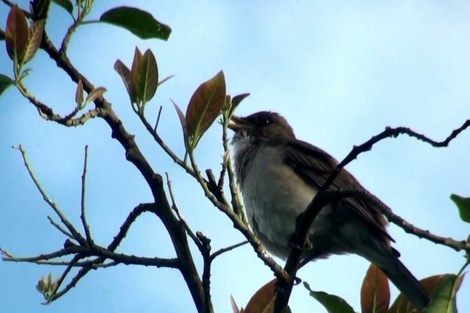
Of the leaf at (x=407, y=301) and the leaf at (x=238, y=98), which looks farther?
the leaf at (x=238, y=98)

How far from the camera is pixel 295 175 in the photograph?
6363 millimetres

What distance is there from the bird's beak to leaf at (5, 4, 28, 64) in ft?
15.1

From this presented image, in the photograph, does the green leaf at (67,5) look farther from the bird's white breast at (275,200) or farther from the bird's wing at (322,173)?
the bird's white breast at (275,200)

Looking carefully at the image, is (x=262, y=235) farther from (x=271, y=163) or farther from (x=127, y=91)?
(x=127, y=91)

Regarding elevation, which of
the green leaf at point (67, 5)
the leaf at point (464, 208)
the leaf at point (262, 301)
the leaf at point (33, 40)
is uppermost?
the green leaf at point (67, 5)

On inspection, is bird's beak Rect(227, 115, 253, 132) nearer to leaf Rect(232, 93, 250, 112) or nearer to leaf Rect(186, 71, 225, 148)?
leaf Rect(232, 93, 250, 112)

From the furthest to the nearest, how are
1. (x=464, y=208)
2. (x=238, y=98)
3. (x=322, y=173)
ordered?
(x=322, y=173), (x=238, y=98), (x=464, y=208)

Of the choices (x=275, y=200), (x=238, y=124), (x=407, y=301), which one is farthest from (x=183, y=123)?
(x=238, y=124)

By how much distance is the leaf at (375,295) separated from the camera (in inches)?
123

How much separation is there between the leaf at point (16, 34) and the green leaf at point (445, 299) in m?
1.76

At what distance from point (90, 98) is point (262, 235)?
3.43m

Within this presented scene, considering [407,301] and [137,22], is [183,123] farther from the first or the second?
[407,301]

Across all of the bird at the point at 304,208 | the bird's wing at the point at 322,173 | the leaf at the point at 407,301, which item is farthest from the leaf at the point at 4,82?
the bird's wing at the point at 322,173

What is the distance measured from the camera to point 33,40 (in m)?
2.95
